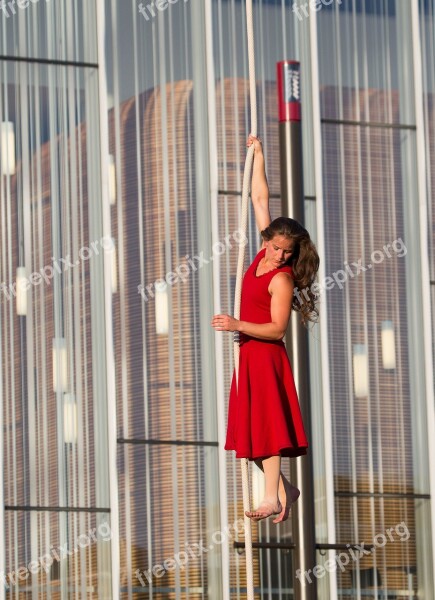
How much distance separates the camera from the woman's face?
23.5 ft

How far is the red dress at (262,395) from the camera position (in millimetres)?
7234

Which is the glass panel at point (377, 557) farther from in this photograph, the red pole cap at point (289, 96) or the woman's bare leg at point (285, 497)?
the woman's bare leg at point (285, 497)

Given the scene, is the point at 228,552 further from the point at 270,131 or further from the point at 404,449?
the point at 270,131

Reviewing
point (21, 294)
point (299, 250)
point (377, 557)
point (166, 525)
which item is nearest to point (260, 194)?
point (299, 250)

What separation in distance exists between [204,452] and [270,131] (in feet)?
7.73

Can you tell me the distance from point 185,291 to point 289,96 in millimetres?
2677

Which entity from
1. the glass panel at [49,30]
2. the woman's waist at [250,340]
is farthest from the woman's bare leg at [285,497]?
the glass panel at [49,30]

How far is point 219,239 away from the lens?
39.2ft

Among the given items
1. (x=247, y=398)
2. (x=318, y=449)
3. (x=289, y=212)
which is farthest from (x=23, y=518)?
(x=247, y=398)

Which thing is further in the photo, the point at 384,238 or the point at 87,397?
the point at 384,238

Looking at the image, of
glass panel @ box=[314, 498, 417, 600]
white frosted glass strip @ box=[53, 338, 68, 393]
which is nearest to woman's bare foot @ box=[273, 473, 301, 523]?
white frosted glass strip @ box=[53, 338, 68, 393]

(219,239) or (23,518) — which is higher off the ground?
(219,239)

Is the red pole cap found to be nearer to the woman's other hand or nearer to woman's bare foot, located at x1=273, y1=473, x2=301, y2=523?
woman's bare foot, located at x1=273, y1=473, x2=301, y2=523

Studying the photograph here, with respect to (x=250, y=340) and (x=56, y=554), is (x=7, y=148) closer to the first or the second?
(x=56, y=554)
